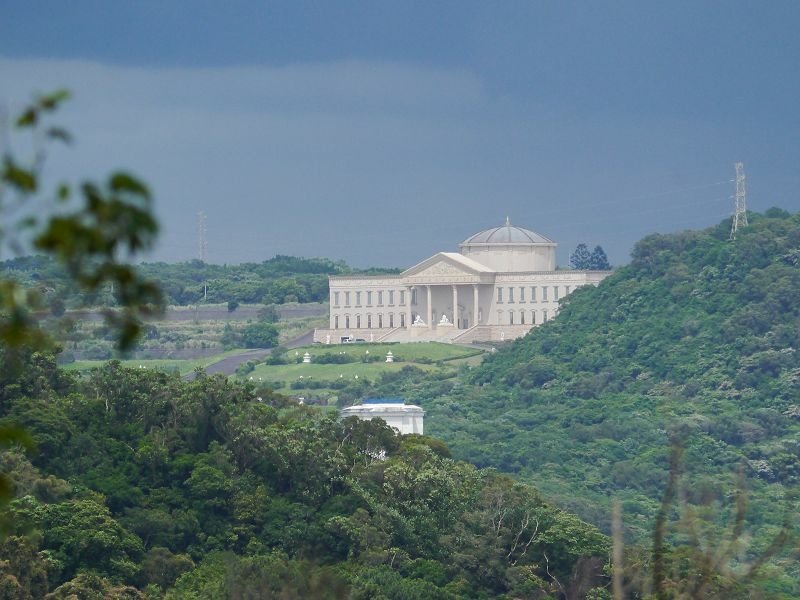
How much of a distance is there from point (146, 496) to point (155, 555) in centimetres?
524

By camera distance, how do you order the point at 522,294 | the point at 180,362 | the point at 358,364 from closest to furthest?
the point at 358,364
the point at 180,362
the point at 522,294

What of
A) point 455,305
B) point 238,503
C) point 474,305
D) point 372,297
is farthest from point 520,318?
point 238,503

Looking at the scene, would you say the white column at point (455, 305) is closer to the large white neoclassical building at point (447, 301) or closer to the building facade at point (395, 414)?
the large white neoclassical building at point (447, 301)

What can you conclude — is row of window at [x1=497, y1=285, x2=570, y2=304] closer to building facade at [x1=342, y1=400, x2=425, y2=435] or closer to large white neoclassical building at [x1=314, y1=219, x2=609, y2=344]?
large white neoclassical building at [x1=314, y1=219, x2=609, y2=344]

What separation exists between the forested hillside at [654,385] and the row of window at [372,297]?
17.8 meters

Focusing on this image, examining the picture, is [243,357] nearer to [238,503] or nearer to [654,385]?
[654,385]

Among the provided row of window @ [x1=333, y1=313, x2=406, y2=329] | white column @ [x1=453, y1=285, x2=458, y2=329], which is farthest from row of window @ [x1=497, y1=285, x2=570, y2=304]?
row of window @ [x1=333, y1=313, x2=406, y2=329]

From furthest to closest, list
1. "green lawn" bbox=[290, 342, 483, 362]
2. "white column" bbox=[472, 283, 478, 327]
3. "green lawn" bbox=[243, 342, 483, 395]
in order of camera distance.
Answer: "white column" bbox=[472, 283, 478, 327] → "green lawn" bbox=[290, 342, 483, 362] → "green lawn" bbox=[243, 342, 483, 395]

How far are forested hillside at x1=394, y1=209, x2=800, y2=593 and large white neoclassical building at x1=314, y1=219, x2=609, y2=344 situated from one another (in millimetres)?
8642

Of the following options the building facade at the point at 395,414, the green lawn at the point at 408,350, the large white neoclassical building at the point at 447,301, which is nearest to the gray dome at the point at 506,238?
the large white neoclassical building at the point at 447,301

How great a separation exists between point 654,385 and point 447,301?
37498 millimetres

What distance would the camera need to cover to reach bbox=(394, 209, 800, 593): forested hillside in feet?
385

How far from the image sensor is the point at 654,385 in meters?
144

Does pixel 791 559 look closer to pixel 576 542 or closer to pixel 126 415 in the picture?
pixel 576 542
